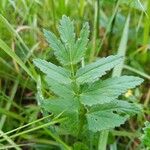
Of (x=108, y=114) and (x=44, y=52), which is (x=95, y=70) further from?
(x=44, y=52)

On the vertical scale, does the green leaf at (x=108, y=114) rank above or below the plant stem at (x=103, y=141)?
above

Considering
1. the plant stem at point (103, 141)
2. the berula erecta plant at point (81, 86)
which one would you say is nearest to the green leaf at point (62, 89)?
the berula erecta plant at point (81, 86)

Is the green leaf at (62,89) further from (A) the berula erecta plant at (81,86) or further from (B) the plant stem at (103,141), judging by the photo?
(B) the plant stem at (103,141)

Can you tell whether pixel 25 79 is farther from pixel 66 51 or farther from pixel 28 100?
pixel 66 51

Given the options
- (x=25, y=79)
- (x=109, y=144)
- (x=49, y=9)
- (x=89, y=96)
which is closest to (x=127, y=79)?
(x=89, y=96)

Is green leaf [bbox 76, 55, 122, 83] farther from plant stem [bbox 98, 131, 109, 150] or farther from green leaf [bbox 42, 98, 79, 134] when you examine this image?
plant stem [bbox 98, 131, 109, 150]

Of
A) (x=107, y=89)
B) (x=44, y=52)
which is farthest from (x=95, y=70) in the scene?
(x=44, y=52)
